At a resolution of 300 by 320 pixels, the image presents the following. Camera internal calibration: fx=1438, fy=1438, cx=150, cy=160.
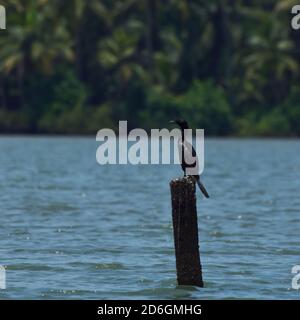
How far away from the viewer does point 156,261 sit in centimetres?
2972

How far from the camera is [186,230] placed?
2452cm

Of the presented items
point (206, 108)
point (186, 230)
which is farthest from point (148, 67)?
point (186, 230)

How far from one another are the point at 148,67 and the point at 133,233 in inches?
2912

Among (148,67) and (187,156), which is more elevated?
(148,67)

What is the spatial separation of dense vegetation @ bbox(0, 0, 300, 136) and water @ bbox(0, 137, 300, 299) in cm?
3897

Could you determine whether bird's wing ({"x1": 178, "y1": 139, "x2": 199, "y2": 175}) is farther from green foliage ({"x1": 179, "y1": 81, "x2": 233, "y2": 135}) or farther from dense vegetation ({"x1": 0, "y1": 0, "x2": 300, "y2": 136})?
green foliage ({"x1": 179, "y1": 81, "x2": 233, "y2": 135})

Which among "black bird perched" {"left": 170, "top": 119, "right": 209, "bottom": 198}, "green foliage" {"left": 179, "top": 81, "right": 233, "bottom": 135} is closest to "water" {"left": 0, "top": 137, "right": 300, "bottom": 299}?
"black bird perched" {"left": 170, "top": 119, "right": 209, "bottom": 198}

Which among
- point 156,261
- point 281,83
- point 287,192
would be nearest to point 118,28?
point 281,83

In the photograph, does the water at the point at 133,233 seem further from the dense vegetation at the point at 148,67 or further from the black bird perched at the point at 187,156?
the dense vegetation at the point at 148,67

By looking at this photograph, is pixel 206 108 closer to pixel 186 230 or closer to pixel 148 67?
pixel 148 67

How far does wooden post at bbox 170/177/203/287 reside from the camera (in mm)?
24156

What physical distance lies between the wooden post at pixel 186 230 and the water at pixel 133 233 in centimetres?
30

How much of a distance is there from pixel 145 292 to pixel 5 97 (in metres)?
86.6

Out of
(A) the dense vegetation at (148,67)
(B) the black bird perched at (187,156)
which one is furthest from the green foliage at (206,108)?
(B) the black bird perched at (187,156)
